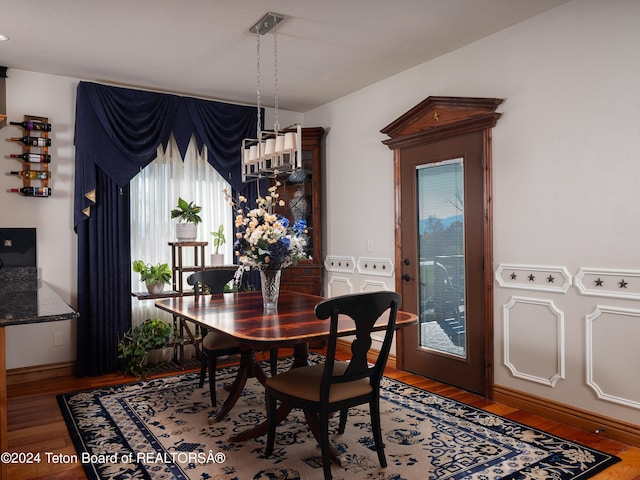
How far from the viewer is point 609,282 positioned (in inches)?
110

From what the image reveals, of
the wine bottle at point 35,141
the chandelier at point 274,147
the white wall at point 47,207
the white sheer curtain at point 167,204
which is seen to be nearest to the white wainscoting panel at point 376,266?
the white sheer curtain at point 167,204

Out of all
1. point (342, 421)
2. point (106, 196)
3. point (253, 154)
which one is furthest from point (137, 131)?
point (342, 421)

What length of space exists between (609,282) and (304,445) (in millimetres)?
2022

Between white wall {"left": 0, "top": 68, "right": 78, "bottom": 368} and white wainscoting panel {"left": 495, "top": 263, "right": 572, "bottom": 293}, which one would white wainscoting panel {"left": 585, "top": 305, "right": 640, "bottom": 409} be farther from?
white wall {"left": 0, "top": 68, "right": 78, "bottom": 368}

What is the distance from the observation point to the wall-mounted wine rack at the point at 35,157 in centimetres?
404

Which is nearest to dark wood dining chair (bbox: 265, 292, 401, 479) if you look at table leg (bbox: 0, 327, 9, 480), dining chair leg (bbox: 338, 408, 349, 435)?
dining chair leg (bbox: 338, 408, 349, 435)

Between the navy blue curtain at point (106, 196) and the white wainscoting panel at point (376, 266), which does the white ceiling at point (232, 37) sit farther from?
the white wainscoting panel at point (376, 266)

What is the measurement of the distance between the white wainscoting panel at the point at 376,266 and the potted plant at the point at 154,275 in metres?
1.87

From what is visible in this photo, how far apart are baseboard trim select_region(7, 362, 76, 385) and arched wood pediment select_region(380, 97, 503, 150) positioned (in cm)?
350

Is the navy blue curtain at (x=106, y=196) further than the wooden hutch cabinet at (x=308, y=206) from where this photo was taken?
No

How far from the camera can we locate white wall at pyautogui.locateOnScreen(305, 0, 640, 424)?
9.00 feet

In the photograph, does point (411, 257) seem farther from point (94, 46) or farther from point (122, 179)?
point (94, 46)

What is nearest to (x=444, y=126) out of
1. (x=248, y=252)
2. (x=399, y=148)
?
(x=399, y=148)

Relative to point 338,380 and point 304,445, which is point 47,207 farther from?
point 338,380
